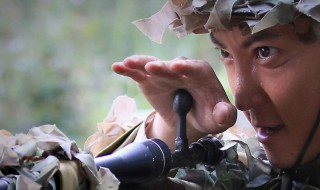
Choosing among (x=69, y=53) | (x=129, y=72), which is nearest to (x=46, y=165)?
(x=129, y=72)

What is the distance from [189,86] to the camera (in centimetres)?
82

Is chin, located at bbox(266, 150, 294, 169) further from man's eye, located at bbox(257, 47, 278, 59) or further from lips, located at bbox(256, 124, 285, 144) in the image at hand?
man's eye, located at bbox(257, 47, 278, 59)

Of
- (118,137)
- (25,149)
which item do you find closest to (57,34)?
(118,137)

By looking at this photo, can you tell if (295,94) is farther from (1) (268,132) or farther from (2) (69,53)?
(2) (69,53)

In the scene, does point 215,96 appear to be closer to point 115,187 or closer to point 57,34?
point 115,187

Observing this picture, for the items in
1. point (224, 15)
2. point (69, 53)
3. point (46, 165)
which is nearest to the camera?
point (46, 165)

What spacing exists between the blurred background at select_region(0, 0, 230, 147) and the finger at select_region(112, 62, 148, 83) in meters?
0.59

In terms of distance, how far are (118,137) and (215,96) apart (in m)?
0.21

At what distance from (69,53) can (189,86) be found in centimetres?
85

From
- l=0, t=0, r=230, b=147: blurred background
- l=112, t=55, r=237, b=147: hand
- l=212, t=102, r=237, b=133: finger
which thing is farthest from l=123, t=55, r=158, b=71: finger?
l=0, t=0, r=230, b=147: blurred background

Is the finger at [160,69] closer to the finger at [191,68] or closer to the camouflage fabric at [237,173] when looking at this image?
the finger at [191,68]

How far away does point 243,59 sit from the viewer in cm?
80

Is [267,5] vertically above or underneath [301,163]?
above

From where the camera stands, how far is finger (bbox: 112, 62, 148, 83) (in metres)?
0.76
